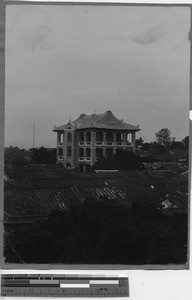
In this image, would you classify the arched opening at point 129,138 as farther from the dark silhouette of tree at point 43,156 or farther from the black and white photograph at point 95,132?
the dark silhouette of tree at point 43,156

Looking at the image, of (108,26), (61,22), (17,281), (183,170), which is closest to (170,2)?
(108,26)

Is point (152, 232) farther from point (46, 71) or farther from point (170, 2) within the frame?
point (170, 2)

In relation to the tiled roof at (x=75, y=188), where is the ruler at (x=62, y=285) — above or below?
below

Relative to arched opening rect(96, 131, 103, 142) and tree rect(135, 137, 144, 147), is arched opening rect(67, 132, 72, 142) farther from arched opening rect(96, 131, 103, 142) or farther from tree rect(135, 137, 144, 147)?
tree rect(135, 137, 144, 147)

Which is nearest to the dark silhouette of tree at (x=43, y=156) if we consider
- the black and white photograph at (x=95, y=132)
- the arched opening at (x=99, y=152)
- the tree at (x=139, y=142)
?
the black and white photograph at (x=95, y=132)

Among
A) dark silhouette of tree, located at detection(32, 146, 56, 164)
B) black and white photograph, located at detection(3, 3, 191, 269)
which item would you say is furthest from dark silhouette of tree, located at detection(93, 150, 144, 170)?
dark silhouette of tree, located at detection(32, 146, 56, 164)

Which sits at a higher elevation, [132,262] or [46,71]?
[46,71]

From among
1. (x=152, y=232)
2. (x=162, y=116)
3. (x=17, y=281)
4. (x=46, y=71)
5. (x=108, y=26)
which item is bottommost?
(x=17, y=281)
